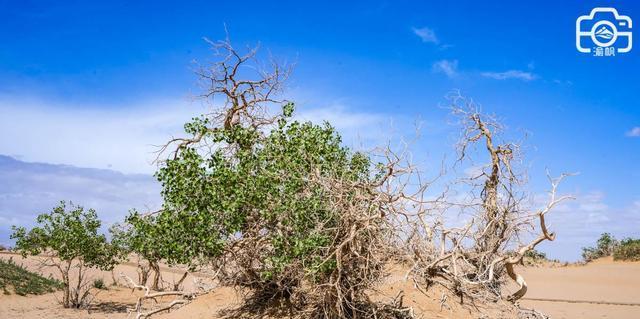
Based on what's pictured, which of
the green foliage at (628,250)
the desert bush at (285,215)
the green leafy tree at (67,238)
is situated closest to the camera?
the desert bush at (285,215)

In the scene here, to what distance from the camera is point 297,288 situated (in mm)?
13336

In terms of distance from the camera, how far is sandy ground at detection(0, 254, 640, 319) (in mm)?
15341

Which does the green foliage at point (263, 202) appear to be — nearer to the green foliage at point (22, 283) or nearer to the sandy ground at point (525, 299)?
the sandy ground at point (525, 299)

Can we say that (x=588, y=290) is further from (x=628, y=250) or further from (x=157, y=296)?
(x=157, y=296)

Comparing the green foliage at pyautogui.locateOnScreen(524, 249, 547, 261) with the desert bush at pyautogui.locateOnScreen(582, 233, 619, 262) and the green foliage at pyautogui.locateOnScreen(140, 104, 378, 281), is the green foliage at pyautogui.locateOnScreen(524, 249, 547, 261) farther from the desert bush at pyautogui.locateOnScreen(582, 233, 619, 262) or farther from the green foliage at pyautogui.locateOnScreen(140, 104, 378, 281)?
the green foliage at pyautogui.locateOnScreen(140, 104, 378, 281)

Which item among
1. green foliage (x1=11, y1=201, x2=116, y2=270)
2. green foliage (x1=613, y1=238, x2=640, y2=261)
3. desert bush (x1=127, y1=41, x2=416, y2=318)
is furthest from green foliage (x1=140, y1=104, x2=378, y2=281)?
green foliage (x1=613, y1=238, x2=640, y2=261)

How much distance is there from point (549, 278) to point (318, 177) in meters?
28.1

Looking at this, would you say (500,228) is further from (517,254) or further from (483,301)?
(483,301)

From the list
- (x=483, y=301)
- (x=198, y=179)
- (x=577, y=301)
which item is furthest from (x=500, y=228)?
(x=577, y=301)

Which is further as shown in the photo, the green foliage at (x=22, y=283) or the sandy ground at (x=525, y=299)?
the green foliage at (x=22, y=283)

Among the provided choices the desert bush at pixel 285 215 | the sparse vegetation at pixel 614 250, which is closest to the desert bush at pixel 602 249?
the sparse vegetation at pixel 614 250

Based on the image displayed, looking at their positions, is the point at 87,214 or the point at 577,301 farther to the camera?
the point at 577,301

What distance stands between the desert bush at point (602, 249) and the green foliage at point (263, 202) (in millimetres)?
36570

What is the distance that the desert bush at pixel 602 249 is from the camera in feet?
141
